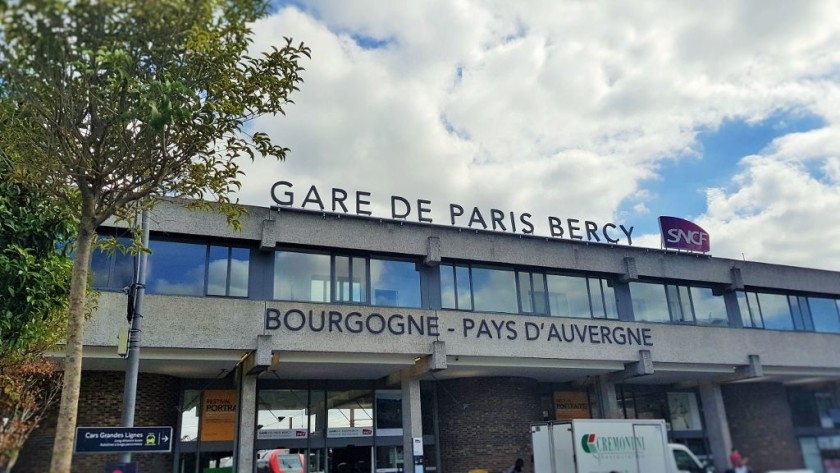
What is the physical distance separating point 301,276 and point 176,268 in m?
3.52

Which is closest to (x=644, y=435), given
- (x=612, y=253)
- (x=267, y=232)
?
(x=612, y=253)

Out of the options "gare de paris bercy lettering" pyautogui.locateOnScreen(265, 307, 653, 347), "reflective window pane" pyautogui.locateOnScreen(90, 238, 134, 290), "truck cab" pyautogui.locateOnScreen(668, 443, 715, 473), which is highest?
"reflective window pane" pyautogui.locateOnScreen(90, 238, 134, 290)

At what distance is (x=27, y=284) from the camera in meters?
11.8

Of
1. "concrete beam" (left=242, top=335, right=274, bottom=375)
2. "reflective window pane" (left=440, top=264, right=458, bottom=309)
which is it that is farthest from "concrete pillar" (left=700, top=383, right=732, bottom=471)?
"concrete beam" (left=242, top=335, right=274, bottom=375)

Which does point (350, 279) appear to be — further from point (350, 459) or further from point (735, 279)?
point (735, 279)

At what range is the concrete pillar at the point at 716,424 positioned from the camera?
2380cm

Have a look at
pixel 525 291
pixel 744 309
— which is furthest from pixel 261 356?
pixel 744 309

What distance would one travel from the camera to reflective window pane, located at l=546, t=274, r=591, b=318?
22.4 m

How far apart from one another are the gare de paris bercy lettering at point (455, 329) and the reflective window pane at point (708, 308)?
11.3ft

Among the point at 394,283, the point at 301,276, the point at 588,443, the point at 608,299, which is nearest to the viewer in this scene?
the point at 588,443

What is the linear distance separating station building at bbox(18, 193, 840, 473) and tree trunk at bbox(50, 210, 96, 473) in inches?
296

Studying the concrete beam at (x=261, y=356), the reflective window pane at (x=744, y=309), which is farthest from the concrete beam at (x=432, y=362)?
the reflective window pane at (x=744, y=309)

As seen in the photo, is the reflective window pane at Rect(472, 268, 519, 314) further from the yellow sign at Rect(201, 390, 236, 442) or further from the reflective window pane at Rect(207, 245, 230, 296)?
the yellow sign at Rect(201, 390, 236, 442)

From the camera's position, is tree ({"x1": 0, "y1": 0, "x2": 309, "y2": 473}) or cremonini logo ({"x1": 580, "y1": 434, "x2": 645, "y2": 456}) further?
cremonini logo ({"x1": 580, "y1": 434, "x2": 645, "y2": 456})
